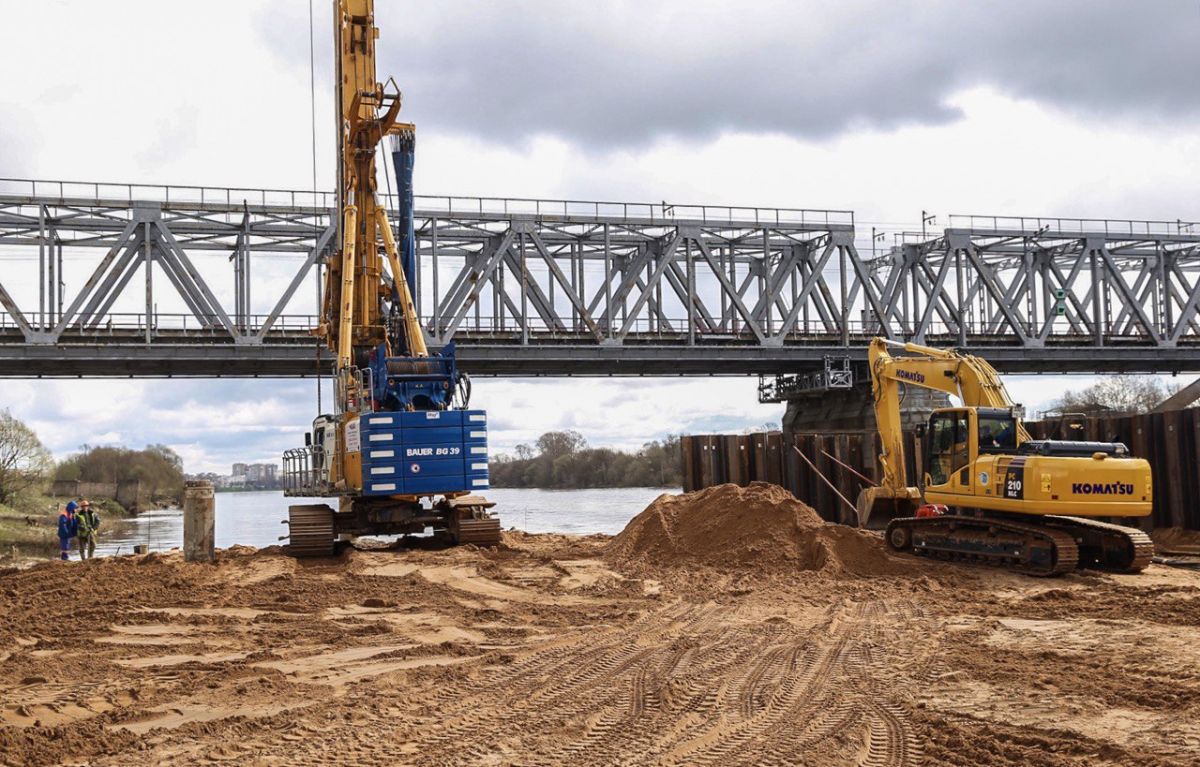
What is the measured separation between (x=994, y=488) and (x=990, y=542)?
87 centimetres

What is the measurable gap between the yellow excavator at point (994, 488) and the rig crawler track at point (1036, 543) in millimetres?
18

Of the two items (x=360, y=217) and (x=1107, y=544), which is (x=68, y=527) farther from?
(x=1107, y=544)

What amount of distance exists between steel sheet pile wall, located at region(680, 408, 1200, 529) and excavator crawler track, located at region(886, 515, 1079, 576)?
16.3ft

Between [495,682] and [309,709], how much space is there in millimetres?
1792

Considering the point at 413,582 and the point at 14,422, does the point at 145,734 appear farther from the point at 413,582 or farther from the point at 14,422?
the point at 14,422

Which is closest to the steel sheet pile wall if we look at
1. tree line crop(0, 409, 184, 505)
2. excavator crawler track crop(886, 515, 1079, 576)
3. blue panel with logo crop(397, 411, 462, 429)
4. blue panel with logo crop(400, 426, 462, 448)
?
excavator crawler track crop(886, 515, 1079, 576)

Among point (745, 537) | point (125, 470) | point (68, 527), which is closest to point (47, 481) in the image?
point (125, 470)

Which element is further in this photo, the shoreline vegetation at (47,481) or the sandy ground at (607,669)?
the shoreline vegetation at (47,481)

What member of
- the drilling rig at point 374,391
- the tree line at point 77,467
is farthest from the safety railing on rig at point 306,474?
the tree line at point 77,467

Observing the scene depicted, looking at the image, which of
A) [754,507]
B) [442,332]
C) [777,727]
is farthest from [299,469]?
[442,332]

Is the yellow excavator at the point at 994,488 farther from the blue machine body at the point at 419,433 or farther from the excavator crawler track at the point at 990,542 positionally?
the blue machine body at the point at 419,433

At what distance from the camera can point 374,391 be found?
22.3 meters

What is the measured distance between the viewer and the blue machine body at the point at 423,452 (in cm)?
2086

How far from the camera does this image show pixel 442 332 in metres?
55.1
